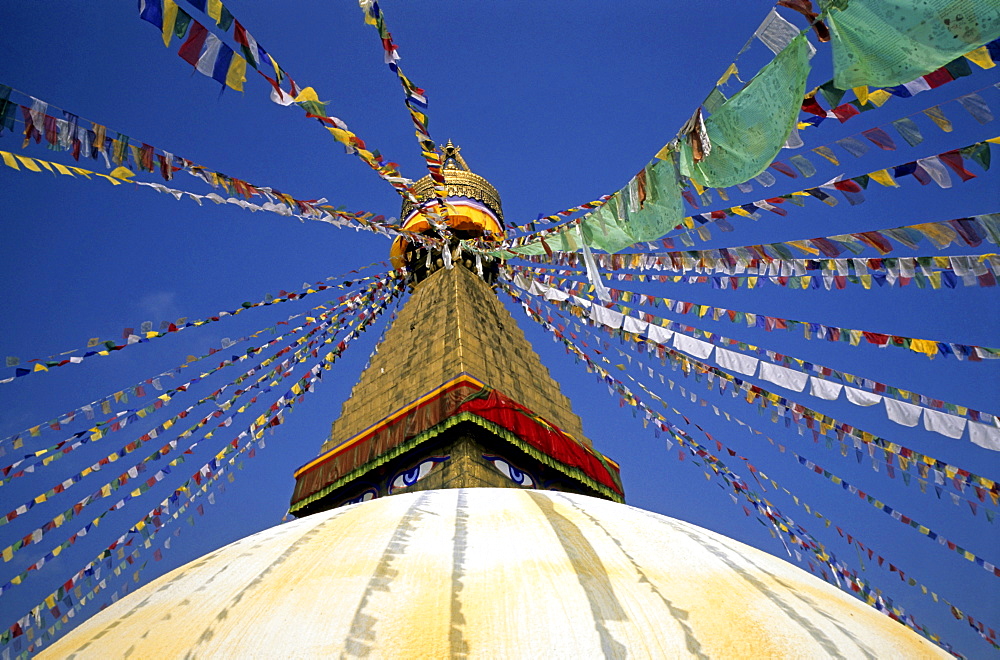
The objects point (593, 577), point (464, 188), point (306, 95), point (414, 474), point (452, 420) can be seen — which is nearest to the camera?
point (593, 577)

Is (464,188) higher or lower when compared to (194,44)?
higher

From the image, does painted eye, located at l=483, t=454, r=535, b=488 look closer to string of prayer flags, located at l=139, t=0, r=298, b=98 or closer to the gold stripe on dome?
string of prayer flags, located at l=139, t=0, r=298, b=98

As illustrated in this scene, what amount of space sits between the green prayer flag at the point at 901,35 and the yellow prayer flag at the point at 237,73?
10.3ft

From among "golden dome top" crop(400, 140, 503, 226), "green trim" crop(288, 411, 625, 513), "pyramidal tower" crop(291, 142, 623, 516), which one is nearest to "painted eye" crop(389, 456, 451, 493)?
"pyramidal tower" crop(291, 142, 623, 516)

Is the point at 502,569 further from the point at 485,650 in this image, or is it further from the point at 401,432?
the point at 401,432

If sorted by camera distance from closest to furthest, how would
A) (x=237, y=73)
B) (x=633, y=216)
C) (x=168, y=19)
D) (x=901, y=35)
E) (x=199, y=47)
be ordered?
(x=901, y=35) < (x=168, y=19) < (x=199, y=47) < (x=237, y=73) < (x=633, y=216)

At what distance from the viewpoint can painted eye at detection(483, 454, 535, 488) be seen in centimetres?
739

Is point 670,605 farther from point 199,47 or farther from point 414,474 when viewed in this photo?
point 414,474

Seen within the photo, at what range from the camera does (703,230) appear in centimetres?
525

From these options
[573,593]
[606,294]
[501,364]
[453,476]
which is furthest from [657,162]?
[501,364]

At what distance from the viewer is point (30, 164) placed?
4.04m

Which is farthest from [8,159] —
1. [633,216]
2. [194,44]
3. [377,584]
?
[633,216]

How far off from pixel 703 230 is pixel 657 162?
5.13ft

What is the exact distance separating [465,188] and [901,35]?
12951 mm
